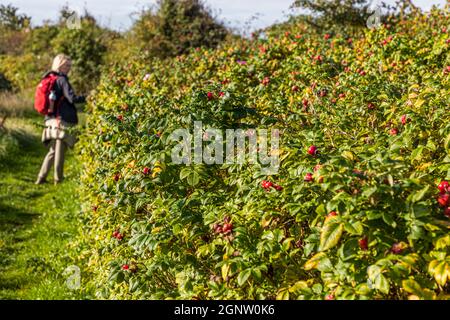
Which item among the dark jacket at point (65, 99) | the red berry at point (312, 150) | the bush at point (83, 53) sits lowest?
the red berry at point (312, 150)

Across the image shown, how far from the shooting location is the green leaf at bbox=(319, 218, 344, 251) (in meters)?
2.25

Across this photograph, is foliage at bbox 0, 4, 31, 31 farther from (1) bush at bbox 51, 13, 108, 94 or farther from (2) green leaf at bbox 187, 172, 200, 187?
(2) green leaf at bbox 187, 172, 200, 187

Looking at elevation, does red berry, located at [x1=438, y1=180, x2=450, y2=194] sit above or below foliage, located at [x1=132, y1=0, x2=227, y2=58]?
below

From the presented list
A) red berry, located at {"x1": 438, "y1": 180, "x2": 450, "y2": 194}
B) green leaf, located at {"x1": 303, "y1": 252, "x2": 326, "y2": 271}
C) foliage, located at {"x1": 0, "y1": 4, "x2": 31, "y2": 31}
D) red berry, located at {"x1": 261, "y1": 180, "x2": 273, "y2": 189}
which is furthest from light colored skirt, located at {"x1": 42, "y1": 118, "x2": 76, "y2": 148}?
foliage, located at {"x1": 0, "y1": 4, "x2": 31, "y2": 31}

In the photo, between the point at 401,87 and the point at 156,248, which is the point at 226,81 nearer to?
the point at 401,87

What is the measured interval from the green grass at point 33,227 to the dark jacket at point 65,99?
1.03 m

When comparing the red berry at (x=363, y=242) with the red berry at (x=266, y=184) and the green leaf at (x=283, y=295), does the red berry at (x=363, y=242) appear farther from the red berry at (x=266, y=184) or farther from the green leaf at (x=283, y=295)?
the red berry at (x=266, y=184)

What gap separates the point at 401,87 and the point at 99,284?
266 cm

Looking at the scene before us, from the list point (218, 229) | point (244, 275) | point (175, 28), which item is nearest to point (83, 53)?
point (175, 28)

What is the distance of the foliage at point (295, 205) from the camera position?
228cm

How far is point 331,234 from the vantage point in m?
2.26

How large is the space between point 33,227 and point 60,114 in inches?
87.2

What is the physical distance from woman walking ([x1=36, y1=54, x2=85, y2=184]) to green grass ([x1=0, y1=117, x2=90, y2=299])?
48 centimetres

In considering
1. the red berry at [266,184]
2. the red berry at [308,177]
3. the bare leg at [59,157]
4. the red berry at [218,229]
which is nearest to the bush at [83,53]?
the bare leg at [59,157]
